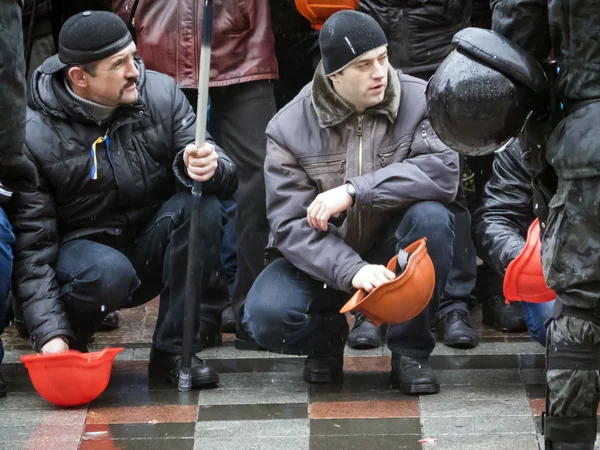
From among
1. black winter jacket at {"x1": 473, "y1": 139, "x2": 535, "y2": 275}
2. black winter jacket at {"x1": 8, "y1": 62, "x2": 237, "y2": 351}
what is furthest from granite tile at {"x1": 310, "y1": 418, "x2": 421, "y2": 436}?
black winter jacket at {"x1": 8, "y1": 62, "x2": 237, "y2": 351}

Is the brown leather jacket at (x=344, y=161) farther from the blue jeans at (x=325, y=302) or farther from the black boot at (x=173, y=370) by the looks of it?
the black boot at (x=173, y=370)

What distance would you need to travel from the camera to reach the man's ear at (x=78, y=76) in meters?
5.35

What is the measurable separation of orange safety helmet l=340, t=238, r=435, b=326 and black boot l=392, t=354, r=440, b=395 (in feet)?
1.02

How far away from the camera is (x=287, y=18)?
6.14 meters

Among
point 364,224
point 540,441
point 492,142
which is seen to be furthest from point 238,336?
point 492,142

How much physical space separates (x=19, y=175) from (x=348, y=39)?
135 cm

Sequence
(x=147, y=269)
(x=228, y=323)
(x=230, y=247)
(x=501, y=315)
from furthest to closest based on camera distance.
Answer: (x=230, y=247), (x=228, y=323), (x=501, y=315), (x=147, y=269)

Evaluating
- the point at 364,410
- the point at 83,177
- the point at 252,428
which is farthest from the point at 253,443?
the point at 83,177

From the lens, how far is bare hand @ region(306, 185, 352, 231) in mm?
5066

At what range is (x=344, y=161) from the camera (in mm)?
5262

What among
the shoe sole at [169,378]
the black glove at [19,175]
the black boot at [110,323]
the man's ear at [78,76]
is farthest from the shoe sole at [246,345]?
the black glove at [19,175]

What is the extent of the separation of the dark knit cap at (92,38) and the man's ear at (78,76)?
45 millimetres

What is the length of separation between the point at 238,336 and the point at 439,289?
1065mm

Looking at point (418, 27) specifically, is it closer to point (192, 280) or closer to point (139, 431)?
point (192, 280)
